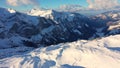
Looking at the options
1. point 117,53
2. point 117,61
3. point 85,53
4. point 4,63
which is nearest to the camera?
point 117,61

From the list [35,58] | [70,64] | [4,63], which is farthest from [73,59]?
[4,63]

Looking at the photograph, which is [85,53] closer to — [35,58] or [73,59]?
[73,59]

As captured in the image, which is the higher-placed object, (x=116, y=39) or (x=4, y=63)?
(x=116, y=39)

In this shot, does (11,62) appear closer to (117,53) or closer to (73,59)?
(73,59)

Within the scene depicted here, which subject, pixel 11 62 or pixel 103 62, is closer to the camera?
pixel 103 62

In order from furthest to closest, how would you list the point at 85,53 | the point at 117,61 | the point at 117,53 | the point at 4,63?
the point at 4,63
the point at 85,53
the point at 117,53
the point at 117,61

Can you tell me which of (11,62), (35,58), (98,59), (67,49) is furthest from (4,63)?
(98,59)
